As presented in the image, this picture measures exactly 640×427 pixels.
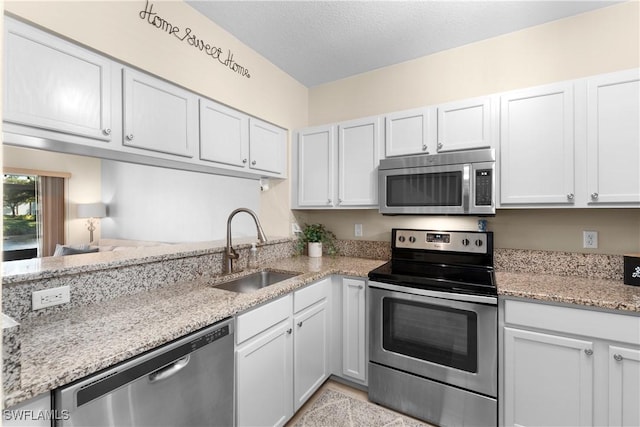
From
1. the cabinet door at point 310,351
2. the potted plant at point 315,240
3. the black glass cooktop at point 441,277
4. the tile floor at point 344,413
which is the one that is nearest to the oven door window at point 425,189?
the black glass cooktop at point 441,277

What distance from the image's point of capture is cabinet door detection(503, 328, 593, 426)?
1.66 meters

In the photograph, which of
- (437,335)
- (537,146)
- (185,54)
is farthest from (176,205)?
(537,146)

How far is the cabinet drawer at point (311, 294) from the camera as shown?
6.53 feet

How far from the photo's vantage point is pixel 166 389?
4.13ft

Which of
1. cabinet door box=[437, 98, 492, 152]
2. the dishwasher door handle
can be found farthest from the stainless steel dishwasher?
cabinet door box=[437, 98, 492, 152]

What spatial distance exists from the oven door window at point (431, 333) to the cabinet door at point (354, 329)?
0.19m

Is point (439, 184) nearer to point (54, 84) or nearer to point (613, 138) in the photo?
point (613, 138)

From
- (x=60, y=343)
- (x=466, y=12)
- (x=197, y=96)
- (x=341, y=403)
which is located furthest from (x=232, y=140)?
(x=341, y=403)

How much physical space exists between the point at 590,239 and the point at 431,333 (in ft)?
4.09

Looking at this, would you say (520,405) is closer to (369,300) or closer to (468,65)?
(369,300)

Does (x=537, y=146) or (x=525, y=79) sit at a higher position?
(x=525, y=79)

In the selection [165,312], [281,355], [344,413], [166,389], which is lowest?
[344,413]

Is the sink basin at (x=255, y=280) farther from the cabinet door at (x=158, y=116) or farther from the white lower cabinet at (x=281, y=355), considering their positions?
the cabinet door at (x=158, y=116)

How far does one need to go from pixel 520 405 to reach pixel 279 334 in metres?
1.41
